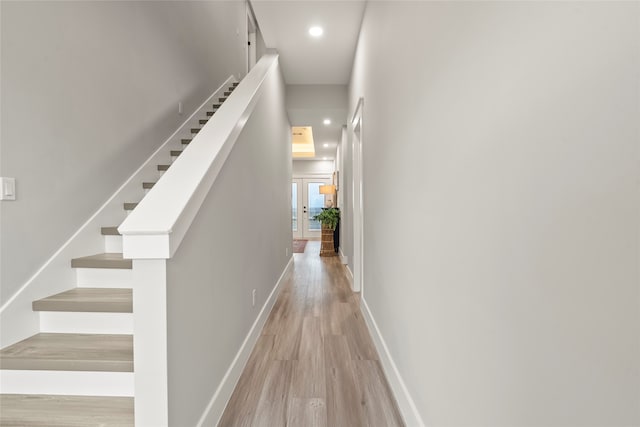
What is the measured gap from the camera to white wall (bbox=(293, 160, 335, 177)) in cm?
1105

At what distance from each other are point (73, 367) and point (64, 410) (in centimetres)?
16

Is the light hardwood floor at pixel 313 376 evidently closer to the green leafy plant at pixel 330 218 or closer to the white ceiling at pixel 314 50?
the white ceiling at pixel 314 50

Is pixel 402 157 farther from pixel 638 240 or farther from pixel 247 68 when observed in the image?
pixel 247 68

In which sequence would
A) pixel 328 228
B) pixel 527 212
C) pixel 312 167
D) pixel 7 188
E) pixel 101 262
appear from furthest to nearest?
1. pixel 312 167
2. pixel 328 228
3. pixel 101 262
4. pixel 7 188
5. pixel 527 212

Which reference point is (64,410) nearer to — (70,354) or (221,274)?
(70,354)

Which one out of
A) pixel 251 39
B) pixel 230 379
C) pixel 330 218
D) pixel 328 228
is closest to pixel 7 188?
pixel 230 379

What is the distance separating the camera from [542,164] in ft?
2.06

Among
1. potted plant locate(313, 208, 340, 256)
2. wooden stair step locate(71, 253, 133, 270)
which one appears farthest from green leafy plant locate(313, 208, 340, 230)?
wooden stair step locate(71, 253, 133, 270)

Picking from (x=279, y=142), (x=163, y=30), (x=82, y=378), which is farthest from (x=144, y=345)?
(x=279, y=142)

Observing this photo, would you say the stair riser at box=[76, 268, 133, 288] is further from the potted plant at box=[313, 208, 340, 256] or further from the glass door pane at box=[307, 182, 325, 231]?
the glass door pane at box=[307, 182, 325, 231]

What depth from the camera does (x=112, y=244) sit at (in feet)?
7.22

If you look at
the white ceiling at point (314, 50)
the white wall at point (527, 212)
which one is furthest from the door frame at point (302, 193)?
the white wall at point (527, 212)

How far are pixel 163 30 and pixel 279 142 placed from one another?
5.48 ft

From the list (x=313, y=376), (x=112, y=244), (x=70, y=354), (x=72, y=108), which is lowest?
(x=313, y=376)
